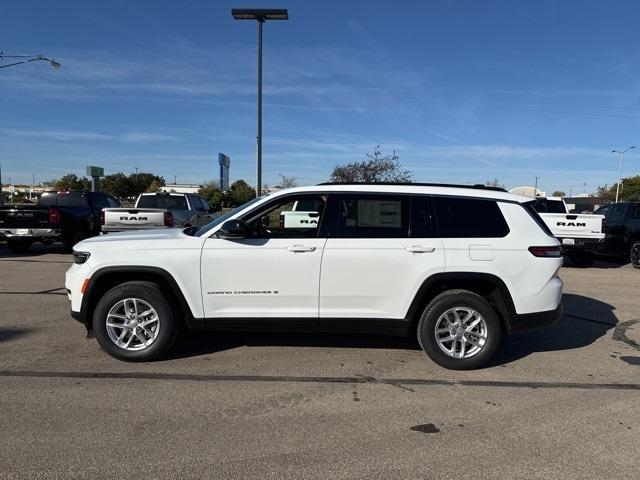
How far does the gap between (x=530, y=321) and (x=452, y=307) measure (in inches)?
32.1

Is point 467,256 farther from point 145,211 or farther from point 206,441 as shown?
point 145,211

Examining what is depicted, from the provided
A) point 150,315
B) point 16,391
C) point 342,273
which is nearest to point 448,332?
point 342,273

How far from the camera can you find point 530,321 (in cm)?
507

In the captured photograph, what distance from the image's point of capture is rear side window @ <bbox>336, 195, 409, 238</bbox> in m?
5.04

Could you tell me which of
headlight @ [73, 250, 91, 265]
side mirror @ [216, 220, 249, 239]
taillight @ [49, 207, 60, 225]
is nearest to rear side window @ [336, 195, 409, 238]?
side mirror @ [216, 220, 249, 239]

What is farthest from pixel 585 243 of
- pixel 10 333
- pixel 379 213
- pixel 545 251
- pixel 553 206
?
pixel 10 333

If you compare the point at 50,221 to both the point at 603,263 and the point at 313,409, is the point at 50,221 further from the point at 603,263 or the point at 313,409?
the point at 603,263

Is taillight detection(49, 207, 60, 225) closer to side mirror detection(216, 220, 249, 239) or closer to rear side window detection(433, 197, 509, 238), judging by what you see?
side mirror detection(216, 220, 249, 239)

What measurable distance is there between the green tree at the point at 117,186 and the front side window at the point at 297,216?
86.7 metres

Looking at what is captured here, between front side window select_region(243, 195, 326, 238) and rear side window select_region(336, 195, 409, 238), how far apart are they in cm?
25

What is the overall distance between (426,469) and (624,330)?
4932 mm

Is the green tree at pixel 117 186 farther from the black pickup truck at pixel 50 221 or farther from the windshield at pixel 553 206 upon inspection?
the windshield at pixel 553 206

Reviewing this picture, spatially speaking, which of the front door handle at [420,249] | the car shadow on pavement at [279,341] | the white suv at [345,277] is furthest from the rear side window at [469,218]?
the car shadow on pavement at [279,341]

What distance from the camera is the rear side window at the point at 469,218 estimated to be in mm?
5062
